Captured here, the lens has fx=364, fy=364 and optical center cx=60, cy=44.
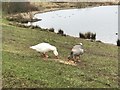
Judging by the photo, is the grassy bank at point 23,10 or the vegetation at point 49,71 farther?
the grassy bank at point 23,10

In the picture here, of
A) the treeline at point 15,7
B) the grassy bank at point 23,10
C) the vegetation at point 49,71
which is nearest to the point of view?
the vegetation at point 49,71

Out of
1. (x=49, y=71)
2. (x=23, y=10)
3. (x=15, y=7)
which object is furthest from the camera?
(x=23, y=10)

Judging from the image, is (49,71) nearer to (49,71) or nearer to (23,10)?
(49,71)

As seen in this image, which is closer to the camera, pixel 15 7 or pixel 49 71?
pixel 49 71

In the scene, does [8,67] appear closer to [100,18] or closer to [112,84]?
[112,84]

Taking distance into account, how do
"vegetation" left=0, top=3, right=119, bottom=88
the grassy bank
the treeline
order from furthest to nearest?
the treeline, the grassy bank, "vegetation" left=0, top=3, right=119, bottom=88

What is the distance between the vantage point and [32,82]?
801 inches

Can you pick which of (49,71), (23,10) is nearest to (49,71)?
(49,71)

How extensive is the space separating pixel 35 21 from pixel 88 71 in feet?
178

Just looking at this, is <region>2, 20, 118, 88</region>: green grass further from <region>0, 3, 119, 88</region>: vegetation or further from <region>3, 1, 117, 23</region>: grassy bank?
<region>3, 1, 117, 23</region>: grassy bank

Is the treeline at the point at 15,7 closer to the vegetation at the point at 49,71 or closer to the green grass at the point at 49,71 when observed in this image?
the vegetation at the point at 49,71

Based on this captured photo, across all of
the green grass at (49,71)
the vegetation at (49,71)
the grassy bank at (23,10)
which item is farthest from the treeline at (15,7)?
the green grass at (49,71)

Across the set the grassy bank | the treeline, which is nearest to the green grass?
the grassy bank

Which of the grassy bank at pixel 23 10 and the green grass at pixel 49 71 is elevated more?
the green grass at pixel 49 71
